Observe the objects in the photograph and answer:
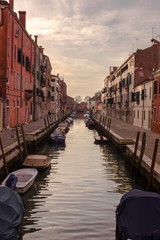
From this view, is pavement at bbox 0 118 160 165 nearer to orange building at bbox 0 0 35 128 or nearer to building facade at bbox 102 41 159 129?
orange building at bbox 0 0 35 128

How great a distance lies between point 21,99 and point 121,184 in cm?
3635

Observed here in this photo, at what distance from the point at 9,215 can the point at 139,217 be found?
408 centimetres

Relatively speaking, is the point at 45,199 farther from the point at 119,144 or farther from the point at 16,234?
the point at 119,144

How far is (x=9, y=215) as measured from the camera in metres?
12.9

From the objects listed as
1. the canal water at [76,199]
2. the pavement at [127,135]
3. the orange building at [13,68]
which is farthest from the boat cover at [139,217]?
the orange building at [13,68]

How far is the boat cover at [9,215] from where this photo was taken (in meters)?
12.5

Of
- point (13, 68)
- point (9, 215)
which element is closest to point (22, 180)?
point (9, 215)

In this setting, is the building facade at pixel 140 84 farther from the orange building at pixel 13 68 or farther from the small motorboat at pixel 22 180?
the small motorboat at pixel 22 180

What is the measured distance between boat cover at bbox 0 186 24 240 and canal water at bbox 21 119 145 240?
6.04 ft

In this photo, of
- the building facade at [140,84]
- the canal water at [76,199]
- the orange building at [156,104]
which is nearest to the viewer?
the canal water at [76,199]

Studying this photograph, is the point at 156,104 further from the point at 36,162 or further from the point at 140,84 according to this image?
the point at 36,162

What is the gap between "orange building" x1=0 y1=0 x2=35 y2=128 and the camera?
47469 mm

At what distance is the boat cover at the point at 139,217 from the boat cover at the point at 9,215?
331 centimetres

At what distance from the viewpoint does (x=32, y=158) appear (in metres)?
28.7
